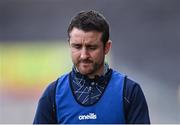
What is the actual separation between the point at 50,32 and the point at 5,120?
1.05 m

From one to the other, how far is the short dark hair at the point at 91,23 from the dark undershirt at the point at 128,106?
166mm

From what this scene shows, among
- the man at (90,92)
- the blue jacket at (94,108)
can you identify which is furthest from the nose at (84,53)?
the blue jacket at (94,108)

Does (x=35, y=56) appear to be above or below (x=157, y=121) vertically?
above

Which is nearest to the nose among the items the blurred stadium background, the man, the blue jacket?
the man

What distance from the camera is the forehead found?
173 cm

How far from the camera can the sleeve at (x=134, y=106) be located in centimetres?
173

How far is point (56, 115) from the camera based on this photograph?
1.76 meters

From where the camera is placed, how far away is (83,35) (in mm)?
1729

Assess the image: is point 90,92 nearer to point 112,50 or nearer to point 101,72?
point 101,72

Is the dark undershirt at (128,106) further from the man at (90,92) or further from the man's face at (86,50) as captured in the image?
the man's face at (86,50)

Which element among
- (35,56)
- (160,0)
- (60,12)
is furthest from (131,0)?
(35,56)

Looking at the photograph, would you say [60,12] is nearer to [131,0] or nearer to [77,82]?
[131,0]

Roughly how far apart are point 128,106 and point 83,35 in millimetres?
250

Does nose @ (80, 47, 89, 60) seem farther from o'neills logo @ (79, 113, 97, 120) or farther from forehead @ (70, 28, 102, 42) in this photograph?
o'neills logo @ (79, 113, 97, 120)
